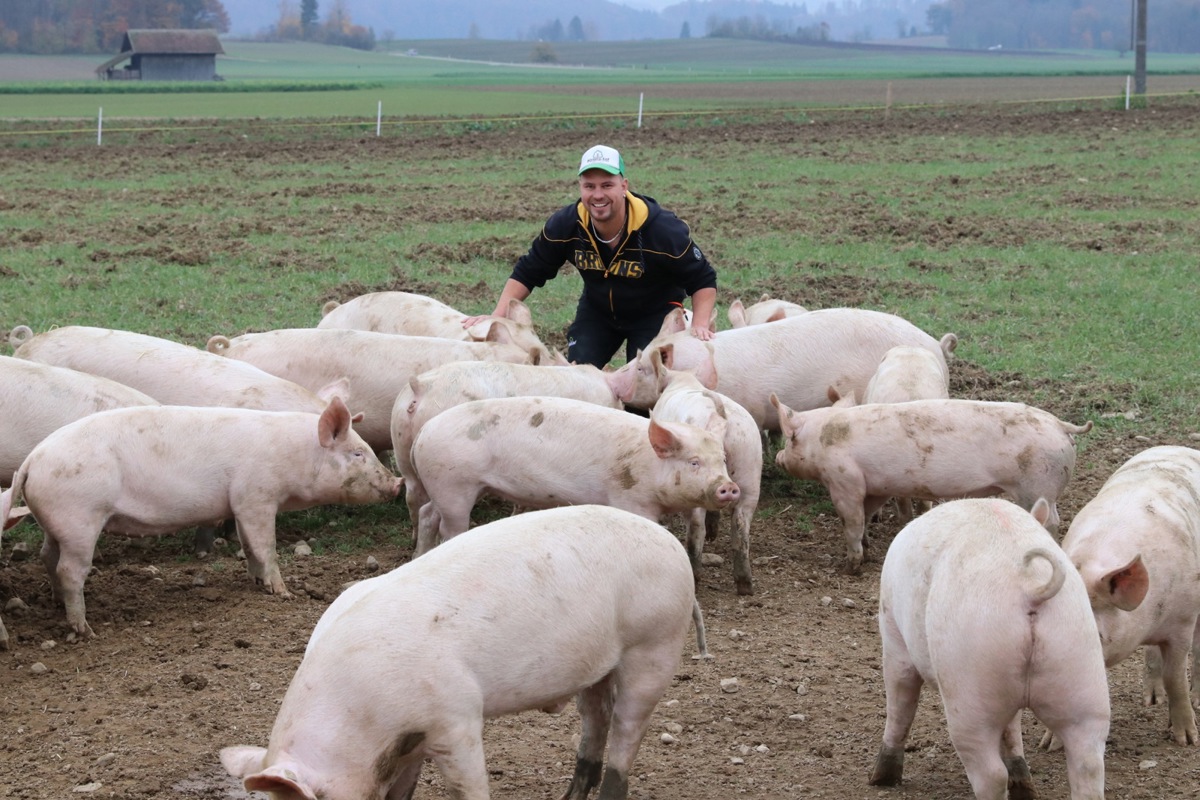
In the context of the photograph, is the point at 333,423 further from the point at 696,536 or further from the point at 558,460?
the point at 696,536

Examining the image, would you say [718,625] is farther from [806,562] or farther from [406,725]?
[406,725]

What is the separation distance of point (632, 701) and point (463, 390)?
2.70m

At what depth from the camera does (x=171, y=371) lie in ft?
22.7

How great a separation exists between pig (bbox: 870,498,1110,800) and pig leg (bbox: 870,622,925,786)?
20 cm

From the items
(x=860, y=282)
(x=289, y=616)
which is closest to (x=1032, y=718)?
(x=289, y=616)

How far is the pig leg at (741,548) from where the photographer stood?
6074mm

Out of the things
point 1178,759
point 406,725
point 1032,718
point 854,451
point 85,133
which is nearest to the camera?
point 406,725

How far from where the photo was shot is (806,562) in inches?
258

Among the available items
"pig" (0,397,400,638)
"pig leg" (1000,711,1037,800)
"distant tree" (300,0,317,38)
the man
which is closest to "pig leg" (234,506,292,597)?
"pig" (0,397,400,638)

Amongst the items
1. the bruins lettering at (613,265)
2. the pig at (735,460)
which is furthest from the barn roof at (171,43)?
the pig at (735,460)

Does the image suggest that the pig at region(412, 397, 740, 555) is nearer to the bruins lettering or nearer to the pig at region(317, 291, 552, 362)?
the pig at region(317, 291, 552, 362)

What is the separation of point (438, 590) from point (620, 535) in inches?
23.2

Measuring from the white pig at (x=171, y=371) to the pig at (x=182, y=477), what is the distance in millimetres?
653

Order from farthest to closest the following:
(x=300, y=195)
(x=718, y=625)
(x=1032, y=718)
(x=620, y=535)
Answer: (x=300, y=195)
(x=718, y=625)
(x=1032, y=718)
(x=620, y=535)
